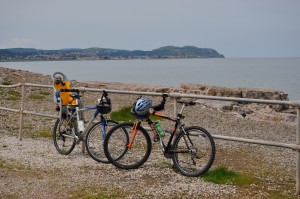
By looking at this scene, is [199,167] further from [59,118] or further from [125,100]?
[125,100]

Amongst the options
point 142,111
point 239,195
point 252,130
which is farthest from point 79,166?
point 252,130

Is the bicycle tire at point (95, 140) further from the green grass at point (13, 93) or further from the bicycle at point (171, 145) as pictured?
the green grass at point (13, 93)

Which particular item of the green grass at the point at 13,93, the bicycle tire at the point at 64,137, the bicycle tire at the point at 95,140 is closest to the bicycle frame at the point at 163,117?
the bicycle tire at the point at 95,140

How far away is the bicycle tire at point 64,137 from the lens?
9660mm

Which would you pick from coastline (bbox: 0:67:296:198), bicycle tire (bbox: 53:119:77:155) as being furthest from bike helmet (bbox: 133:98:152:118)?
bicycle tire (bbox: 53:119:77:155)

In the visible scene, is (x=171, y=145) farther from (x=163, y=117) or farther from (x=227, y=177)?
(x=227, y=177)

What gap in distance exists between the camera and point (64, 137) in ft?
32.6

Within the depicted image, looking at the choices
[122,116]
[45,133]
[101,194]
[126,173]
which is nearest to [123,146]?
[126,173]

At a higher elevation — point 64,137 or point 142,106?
point 142,106

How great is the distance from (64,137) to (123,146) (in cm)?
205

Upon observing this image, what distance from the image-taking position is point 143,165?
8.62 m

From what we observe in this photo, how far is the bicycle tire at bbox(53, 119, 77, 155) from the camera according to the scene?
380 inches

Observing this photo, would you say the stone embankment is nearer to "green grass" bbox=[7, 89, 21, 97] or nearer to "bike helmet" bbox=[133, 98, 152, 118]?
"green grass" bbox=[7, 89, 21, 97]

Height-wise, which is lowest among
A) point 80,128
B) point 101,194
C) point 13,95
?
point 101,194
